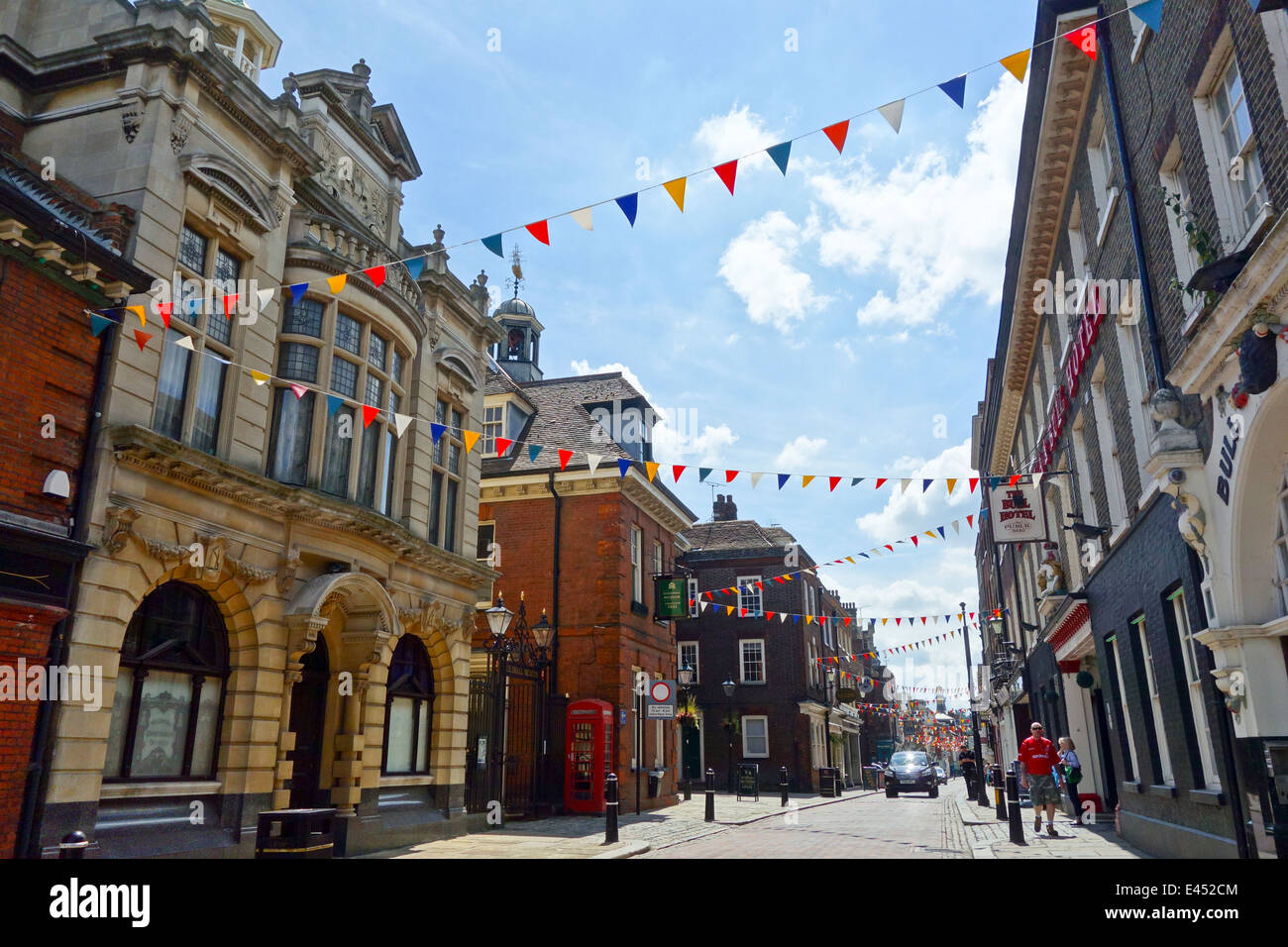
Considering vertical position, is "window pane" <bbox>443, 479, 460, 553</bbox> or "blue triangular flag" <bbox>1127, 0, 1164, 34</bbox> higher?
"blue triangular flag" <bbox>1127, 0, 1164, 34</bbox>

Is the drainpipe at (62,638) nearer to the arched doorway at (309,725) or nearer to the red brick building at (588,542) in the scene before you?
the arched doorway at (309,725)

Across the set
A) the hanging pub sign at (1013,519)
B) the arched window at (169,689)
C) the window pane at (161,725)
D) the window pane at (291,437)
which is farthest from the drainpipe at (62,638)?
the hanging pub sign at (1013,519)

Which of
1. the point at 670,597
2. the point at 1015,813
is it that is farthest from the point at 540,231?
the point at 670,597

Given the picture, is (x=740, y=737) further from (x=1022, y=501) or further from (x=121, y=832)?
(x=121, y=832)

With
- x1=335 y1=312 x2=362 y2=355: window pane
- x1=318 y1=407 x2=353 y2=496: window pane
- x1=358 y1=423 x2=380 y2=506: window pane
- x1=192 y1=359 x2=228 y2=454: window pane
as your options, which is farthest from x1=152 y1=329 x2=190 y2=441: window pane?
x1=358 y1=423 x2=380 y2=506: window pane

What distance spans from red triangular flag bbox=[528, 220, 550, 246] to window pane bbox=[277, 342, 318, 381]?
562cm

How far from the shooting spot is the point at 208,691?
10.9 metres

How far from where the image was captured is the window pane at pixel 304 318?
12953 millimetres

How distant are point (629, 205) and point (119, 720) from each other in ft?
26.2

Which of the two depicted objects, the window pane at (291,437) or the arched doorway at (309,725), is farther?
the arched doorway at (309,725)

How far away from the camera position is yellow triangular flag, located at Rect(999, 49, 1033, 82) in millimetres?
7227

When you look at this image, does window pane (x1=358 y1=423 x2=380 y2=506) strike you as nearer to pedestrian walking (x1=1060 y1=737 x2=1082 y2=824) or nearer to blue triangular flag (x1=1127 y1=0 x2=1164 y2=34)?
blue triangular flag (x1=1127 y1=0 x2=1164 y2=34)

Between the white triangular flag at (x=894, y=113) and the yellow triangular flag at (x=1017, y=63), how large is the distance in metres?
0.88

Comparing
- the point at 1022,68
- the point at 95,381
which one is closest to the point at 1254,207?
the point at 1022,68
